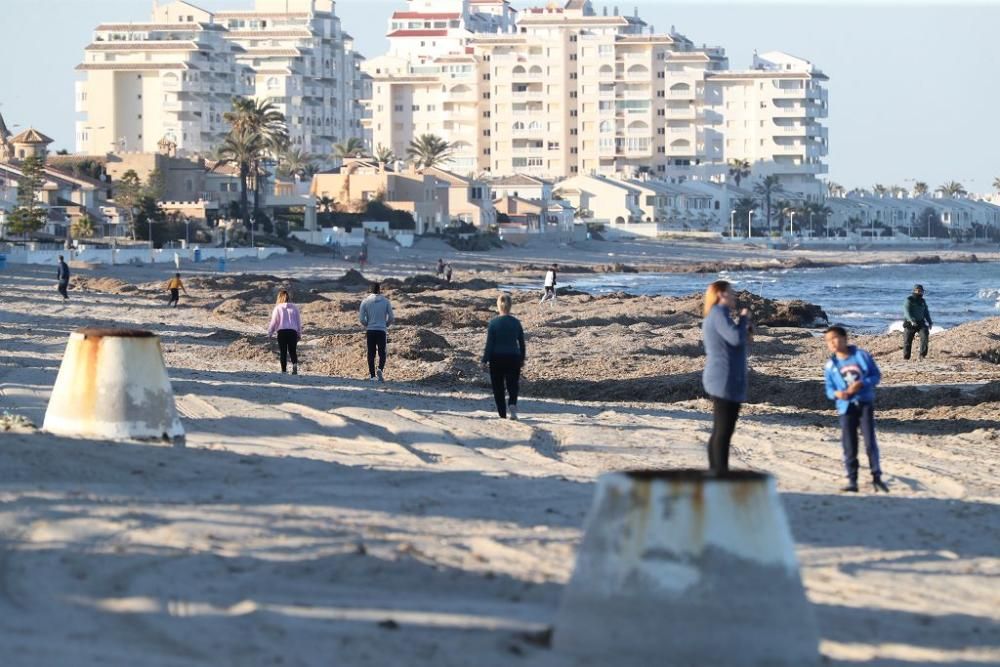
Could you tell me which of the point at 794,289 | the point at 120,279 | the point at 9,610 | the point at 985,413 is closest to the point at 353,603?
the point at 9,610

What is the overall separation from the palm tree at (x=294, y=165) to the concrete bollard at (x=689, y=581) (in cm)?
12174

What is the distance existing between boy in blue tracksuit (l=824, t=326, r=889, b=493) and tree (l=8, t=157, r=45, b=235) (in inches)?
2444

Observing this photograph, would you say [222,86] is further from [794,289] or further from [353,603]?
[353,603]

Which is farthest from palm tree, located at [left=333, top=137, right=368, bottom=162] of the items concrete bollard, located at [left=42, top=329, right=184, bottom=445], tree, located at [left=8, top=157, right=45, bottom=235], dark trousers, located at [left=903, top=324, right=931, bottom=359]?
concrete bollard, located at [left=42, top=329, right=184, bottom=445]

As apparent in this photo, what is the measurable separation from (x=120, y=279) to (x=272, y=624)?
4934 cm

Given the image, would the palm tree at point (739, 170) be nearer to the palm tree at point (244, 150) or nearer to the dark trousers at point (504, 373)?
→ the palm tree at point (244, 150)

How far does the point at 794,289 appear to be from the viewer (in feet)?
243

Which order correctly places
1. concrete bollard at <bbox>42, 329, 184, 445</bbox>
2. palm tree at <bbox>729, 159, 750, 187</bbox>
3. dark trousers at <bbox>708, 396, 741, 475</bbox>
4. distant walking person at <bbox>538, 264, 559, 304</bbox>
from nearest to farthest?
dark trousers at <bbox>708, 396, 741, 475</bbox>
concrete bollard at <bbox>42, 329, 184, 445</bbox>
distant walking person at <bbox>538, 264, 559, 304</bbox>
palm tree at <bbox>729, 159, 750, 187</bbox>

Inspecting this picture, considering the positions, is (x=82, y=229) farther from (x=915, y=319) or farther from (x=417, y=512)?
(x=417, y=512)

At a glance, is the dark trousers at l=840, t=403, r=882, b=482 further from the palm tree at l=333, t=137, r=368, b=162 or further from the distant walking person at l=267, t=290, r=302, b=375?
the palm tree at l=333, t=137, r=368, b=162

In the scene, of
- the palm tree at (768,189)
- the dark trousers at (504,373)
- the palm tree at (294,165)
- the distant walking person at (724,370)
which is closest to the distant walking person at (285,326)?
the dark trousers at (504,373)

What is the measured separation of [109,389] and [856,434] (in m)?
5.02

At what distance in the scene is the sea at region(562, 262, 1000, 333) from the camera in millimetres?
52531

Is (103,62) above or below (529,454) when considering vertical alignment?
above
